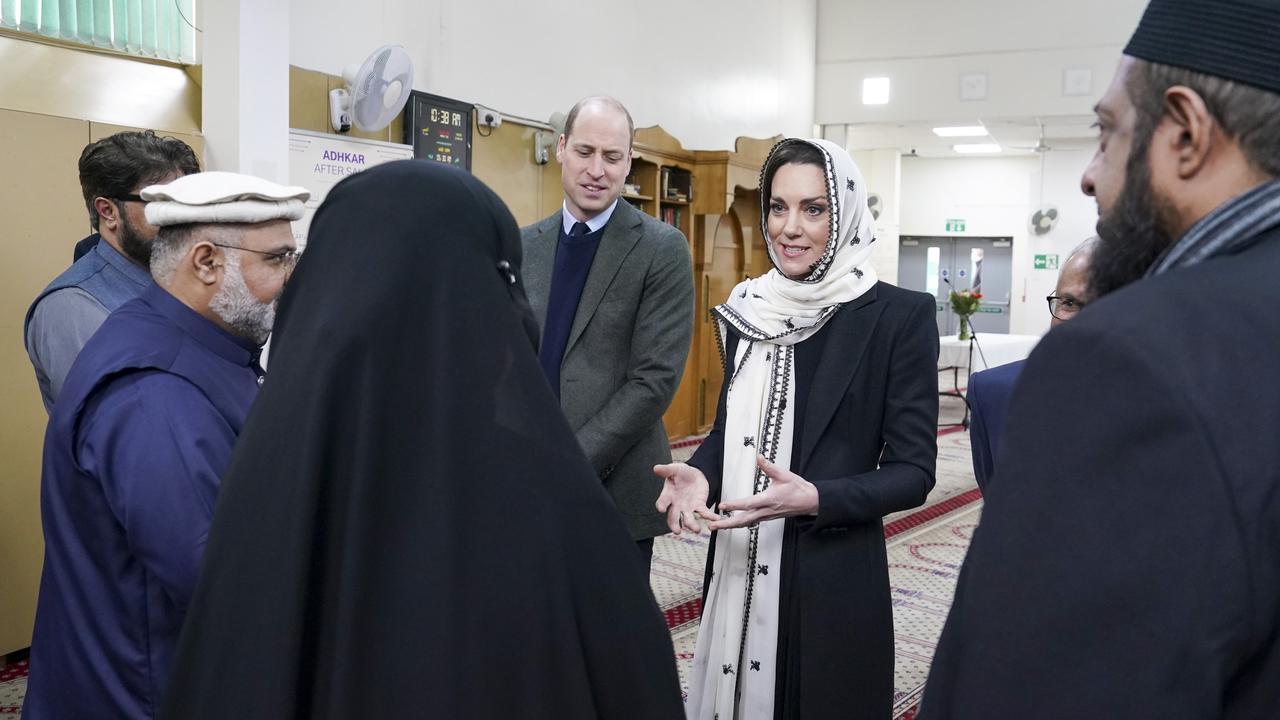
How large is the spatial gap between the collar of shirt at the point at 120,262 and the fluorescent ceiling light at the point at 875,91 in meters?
9.65

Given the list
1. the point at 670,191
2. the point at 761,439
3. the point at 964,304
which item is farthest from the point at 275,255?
the point at 964,304

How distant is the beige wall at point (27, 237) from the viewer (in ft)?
11.7

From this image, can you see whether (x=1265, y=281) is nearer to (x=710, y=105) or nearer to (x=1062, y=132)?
(x=710, y=105)

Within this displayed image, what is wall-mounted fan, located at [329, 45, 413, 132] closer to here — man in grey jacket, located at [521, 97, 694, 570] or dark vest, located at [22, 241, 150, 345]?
dark vest, located at [22, 241, 150, 345]

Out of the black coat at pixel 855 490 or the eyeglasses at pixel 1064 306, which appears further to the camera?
the eyeglasses at pixel 1064 306

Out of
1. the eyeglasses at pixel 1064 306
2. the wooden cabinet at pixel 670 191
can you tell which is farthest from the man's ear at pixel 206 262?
the wooden cabinet at pixel 670 191

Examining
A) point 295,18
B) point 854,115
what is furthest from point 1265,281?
point 854,115

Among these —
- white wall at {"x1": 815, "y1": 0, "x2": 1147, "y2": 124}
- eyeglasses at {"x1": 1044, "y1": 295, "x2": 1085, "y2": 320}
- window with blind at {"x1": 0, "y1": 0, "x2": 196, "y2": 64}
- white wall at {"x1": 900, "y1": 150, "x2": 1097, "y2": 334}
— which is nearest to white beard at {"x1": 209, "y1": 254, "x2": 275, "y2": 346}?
eyeglasses at {"x1": 1044, "y1": 295, "x2": 1085, "y2": 320}

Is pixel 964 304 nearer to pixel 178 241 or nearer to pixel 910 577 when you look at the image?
pixel 910 577

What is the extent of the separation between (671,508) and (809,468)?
267mm

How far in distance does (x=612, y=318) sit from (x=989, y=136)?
12.5 meters

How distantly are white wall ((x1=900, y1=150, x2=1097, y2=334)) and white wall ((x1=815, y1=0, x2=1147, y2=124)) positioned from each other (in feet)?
14.8

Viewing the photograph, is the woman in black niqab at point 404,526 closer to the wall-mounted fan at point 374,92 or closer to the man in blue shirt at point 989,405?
the man in blue shirt at point 989,405

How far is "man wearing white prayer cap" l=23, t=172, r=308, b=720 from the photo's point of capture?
4.71 feet
